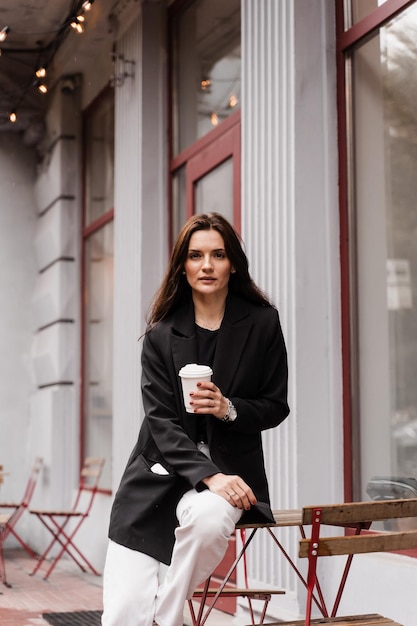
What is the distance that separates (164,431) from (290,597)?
2437mm

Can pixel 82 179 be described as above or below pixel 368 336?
above

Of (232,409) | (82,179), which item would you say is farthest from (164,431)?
(82,179)

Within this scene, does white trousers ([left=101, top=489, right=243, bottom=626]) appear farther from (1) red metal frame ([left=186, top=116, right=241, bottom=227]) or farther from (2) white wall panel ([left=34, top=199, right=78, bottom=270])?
(2) white wall panel ([left=34, top=199, right=78, bottom=270])

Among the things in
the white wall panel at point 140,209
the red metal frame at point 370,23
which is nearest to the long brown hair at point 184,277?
the red metal frame at point 370,23

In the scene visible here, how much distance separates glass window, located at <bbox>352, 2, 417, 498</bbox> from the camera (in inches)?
199

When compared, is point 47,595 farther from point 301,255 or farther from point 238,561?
point 238,561

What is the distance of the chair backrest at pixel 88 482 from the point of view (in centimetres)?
959

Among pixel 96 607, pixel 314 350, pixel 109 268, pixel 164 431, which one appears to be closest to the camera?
pixel 164 431

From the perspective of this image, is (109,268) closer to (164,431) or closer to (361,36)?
(361,36)

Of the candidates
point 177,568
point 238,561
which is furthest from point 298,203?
point 177,568

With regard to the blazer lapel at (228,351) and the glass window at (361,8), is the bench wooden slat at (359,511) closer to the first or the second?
the blazer lapel at (228,351)

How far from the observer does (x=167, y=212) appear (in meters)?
8.61

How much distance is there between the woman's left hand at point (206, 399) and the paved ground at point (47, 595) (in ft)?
10.5

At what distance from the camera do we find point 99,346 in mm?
10516
